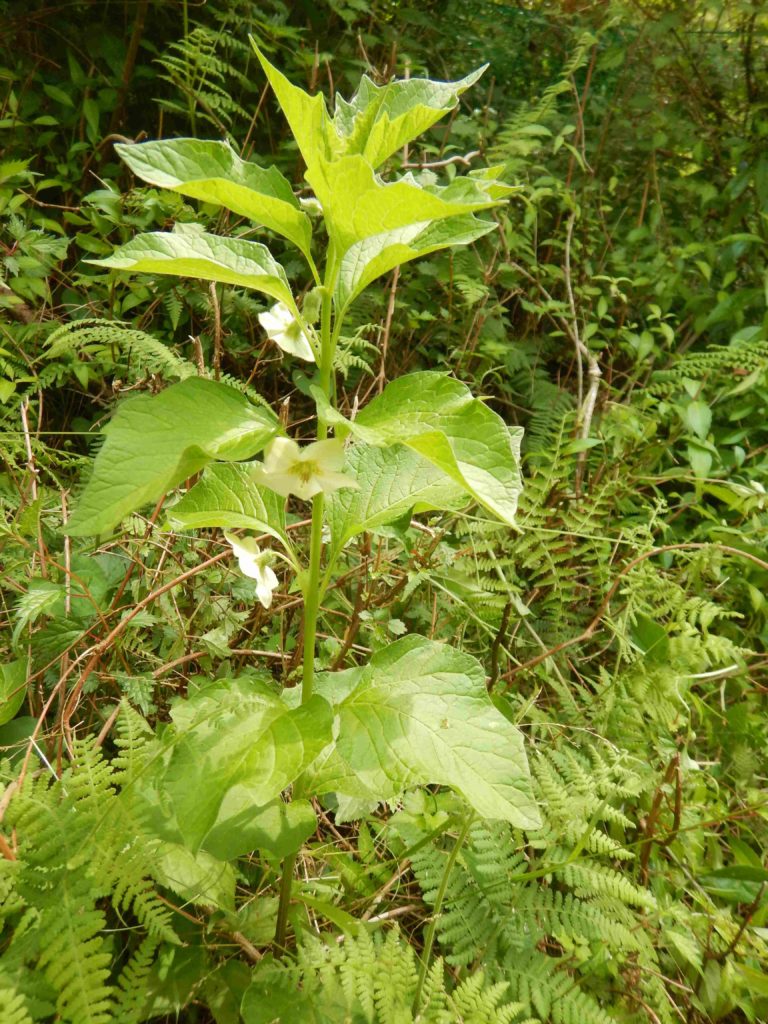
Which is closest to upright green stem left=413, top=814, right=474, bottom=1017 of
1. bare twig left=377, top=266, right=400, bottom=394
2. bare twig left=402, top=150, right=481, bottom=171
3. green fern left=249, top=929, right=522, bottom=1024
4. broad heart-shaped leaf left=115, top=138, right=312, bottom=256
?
green fern left=249, top=929, right=522, bottom=1024

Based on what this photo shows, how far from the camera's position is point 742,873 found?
1.60 metres

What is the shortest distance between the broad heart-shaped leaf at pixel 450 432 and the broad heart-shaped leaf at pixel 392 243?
164mm

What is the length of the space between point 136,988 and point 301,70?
3.44m

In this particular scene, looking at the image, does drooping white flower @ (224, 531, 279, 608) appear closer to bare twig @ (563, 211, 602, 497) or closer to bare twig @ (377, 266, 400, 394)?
bare twig @ (377, 266, 400, 394)

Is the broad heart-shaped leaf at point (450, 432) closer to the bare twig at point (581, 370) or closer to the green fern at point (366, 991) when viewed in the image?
the green fern at point (366, 991)

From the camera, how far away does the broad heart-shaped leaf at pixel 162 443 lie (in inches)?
34.1

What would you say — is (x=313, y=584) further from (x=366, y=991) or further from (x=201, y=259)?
(x=366, y=991)

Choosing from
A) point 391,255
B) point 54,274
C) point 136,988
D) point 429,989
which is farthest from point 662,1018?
point 54,274

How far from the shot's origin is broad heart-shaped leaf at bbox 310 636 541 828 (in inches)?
38.1

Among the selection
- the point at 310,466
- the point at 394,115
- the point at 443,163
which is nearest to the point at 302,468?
the point at 310,466

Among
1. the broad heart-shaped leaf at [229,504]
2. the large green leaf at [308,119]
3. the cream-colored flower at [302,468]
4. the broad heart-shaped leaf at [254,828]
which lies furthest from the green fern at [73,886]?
the large green leaf at [308,119]

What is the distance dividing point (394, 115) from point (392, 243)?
0.65 ft

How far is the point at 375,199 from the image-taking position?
862mm

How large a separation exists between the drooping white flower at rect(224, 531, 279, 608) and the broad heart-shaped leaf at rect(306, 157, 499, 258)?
0.49m
